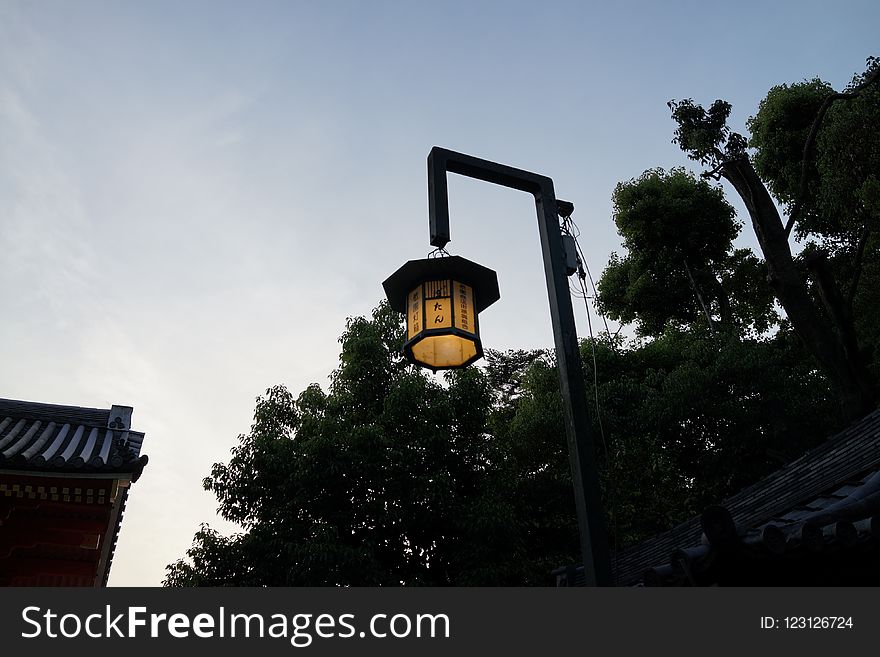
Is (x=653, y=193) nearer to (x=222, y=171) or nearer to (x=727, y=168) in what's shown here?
(x=727, y=168)

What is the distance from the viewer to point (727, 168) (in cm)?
1209

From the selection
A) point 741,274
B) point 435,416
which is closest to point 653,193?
point 741,274

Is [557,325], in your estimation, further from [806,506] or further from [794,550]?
[806,506]

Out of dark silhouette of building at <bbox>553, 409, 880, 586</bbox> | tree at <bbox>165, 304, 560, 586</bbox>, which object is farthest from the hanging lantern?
tree at <bbox>165, 304, 560, 586</bbox>

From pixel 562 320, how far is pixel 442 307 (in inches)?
36.1

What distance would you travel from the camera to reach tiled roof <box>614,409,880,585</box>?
3.54m

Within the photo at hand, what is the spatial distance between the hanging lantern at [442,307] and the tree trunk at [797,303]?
8951 mm

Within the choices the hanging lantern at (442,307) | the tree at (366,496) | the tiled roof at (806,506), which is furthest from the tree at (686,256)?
the hanging lantern at (442,307)

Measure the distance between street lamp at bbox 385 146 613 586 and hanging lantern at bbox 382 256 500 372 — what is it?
0.04ft

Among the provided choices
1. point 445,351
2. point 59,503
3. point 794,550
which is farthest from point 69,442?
point 794,550

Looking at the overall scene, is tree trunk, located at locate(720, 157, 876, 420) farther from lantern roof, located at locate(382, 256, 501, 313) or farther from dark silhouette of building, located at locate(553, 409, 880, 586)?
lantern roof, located at locate(382, 256, 501, 313)

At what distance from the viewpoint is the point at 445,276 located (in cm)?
425

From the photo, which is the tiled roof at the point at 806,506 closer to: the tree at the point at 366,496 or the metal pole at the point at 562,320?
the metal pole at the point at 562,320

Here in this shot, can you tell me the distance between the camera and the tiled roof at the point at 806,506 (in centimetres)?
354
